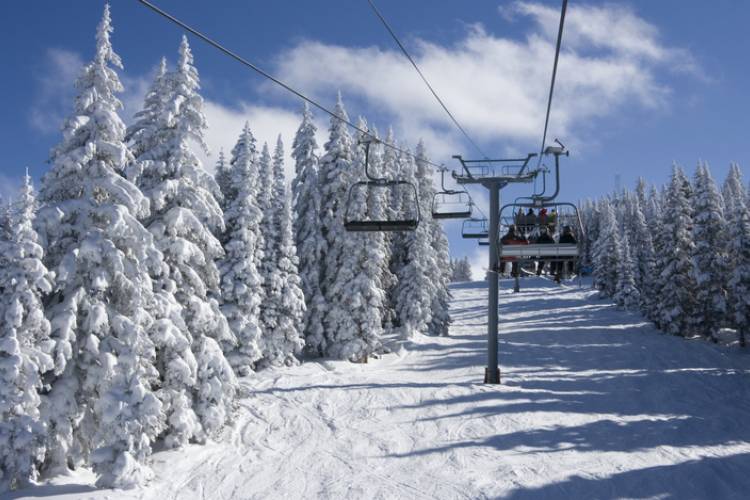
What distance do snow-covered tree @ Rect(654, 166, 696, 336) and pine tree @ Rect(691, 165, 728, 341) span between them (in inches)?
36.9

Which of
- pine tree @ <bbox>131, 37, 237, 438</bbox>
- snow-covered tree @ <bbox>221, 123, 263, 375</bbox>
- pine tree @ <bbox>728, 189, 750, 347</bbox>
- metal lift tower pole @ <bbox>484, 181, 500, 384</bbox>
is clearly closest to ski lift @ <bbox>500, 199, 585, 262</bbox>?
metal lift tower pole @ <bbox>484, 181, 500, 384</bbox>

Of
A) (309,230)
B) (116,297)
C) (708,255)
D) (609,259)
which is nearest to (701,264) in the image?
(708,255)

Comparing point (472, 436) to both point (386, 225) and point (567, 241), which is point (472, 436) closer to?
point (567, 241)

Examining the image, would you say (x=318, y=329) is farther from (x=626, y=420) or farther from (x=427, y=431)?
(x=626, y=420)

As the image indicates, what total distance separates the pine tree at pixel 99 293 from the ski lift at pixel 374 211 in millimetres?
6044

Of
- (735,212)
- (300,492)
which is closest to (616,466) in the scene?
(300,492)

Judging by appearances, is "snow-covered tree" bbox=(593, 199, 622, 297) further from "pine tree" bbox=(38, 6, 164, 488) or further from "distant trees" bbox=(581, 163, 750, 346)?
"pine tree" bbox=(38, 6, 164, 488)

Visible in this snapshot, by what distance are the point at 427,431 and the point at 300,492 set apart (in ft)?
20.2

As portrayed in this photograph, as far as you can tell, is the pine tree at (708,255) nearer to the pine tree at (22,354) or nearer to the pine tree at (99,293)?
the pine tree at (99,293)

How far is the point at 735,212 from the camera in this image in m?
41.6

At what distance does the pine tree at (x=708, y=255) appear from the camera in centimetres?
4069

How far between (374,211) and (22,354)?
24.4 meters

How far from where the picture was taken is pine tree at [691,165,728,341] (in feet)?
133

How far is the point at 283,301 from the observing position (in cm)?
3061
